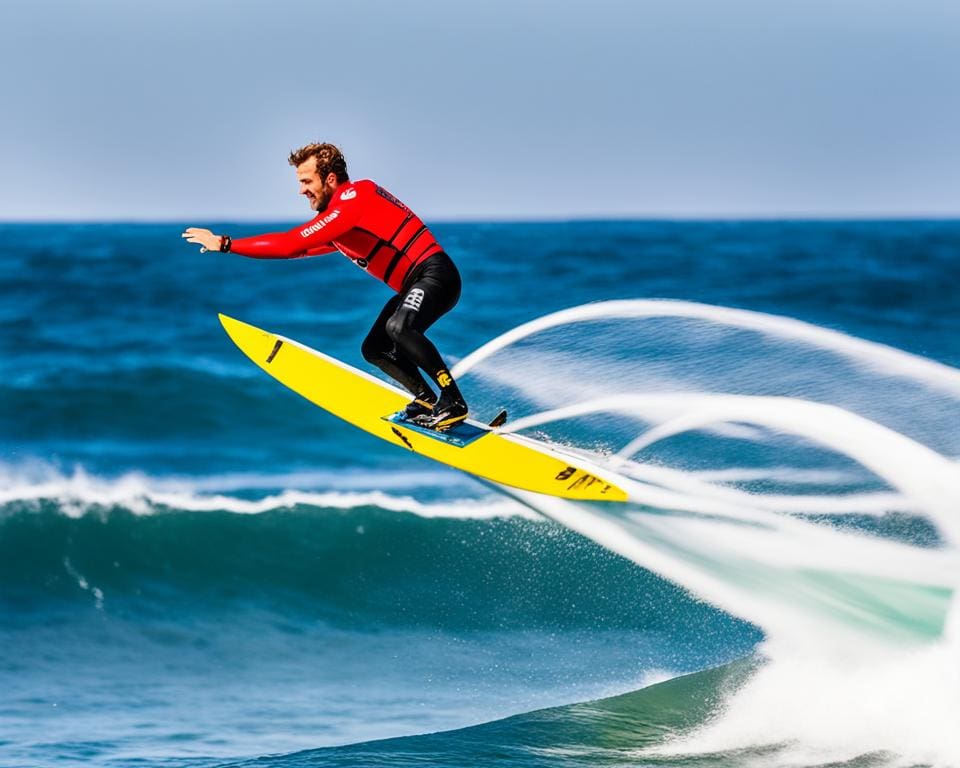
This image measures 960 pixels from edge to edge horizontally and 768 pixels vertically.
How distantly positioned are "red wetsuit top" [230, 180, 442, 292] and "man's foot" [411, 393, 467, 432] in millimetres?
779

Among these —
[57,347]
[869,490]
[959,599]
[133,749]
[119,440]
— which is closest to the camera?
[959,599]

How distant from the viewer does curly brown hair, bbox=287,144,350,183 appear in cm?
717

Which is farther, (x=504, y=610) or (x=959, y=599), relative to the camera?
(x=504, y=610)

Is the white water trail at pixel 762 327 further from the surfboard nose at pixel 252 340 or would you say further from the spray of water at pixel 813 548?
the surfboard nose at pixel 252 340

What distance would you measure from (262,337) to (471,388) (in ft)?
6.78

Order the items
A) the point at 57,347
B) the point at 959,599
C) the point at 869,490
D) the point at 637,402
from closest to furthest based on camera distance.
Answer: the point at 959,599 < the point at 637,402 < the point at 869,490 < the point at 57,347

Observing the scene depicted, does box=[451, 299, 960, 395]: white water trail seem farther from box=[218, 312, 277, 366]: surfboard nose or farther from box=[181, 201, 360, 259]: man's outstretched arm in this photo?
box=[181, 201, 360, 259]: man's outstretched arm

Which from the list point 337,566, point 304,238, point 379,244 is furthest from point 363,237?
point 337,566

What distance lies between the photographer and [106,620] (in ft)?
39.7

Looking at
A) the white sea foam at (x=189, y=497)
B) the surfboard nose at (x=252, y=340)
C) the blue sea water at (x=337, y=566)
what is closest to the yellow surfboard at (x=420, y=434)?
the surfboard nose at (x=252, y=340)

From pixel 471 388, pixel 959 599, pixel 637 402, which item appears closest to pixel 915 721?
pixel 959 599

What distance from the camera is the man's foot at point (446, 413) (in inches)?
303

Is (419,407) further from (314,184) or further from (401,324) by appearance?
(314,184)

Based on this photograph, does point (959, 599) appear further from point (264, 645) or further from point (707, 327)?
point (264, 645)
